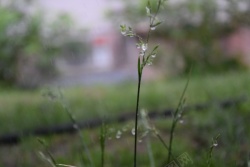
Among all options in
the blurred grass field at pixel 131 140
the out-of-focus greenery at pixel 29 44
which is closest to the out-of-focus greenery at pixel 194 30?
the out-of-focus greenery at pixel 29 44

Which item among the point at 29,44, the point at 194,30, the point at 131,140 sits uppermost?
the point at 131,140

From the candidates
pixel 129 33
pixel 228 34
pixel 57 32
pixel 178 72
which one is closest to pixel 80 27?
pixel 57 32

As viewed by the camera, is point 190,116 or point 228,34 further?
point 228,34

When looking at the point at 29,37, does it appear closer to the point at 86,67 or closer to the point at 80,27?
the point at 80,27

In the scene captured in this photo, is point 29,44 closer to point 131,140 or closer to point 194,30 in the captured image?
point 194,30

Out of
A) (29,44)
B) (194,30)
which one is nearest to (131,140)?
(29,44)

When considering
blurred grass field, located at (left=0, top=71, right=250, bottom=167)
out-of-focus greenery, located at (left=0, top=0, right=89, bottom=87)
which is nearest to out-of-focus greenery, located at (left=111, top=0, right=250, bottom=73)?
out-of-focus greenery, located at (left=0, top=0, right=89, bottom=87)
